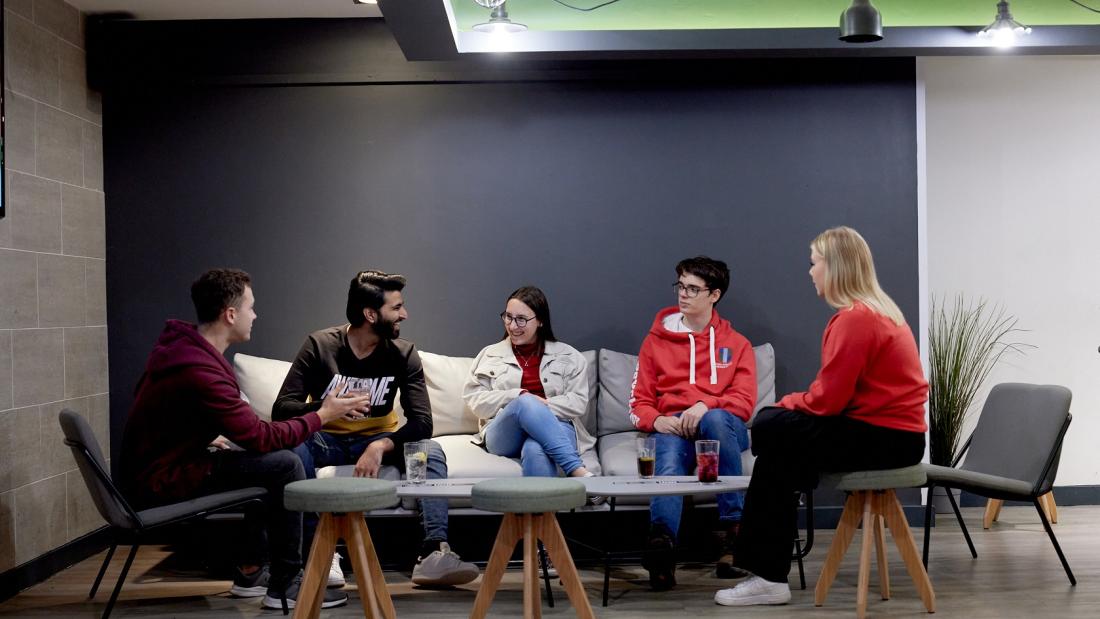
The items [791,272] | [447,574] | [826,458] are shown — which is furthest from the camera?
[791,272]

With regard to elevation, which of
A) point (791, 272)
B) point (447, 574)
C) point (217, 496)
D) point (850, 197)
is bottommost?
point (447, 574)

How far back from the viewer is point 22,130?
4570mm

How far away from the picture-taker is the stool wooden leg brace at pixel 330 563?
360 cm

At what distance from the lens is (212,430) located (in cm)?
396

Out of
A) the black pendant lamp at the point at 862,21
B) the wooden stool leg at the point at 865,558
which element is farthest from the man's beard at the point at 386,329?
the black pendant lamp at the point at 862,21

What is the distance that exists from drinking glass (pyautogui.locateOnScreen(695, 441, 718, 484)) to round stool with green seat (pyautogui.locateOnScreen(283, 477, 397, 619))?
44.9 inches

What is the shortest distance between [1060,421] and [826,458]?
1141 millimetres

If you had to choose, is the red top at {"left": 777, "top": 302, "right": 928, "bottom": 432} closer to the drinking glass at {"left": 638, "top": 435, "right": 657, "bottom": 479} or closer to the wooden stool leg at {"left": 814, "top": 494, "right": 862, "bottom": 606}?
the wooden stool leg at {"left": 814, "top": 494, "right": 862, "bottom": 606}

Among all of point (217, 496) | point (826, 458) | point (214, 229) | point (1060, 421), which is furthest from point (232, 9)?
point (1060, 421)

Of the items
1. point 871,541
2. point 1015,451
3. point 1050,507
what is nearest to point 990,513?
point 1050,507

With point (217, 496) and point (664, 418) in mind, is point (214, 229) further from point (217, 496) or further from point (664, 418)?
point (664, 418)

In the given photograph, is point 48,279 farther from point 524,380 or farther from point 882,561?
point 882,561

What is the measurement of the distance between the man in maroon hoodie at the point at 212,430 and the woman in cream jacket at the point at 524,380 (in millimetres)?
836

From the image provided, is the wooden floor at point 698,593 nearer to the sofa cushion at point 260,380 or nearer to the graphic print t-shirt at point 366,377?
the graphic print t-shirt at point 366,377
